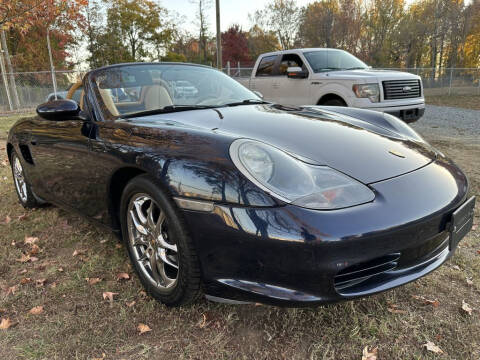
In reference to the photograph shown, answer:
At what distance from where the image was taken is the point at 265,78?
26.2 ft

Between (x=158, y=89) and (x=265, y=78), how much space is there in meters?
5.66

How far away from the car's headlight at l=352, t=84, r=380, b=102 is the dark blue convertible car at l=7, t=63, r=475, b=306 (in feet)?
12.8

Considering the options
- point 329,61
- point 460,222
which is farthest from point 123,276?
point 329,61

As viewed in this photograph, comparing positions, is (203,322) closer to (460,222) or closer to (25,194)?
(460,222)

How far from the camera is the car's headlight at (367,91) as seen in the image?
6.21 metres

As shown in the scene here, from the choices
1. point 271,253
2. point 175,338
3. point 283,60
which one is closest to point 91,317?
point 175,338

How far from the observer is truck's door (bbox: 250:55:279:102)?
7.90 m

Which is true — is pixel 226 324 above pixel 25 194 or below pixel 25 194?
below

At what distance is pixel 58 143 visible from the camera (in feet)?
8.93

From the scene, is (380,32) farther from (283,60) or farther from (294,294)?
(294,294)

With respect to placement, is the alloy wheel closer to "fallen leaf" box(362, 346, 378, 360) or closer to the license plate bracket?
"fallen leaf" box(362, 346, 378, 360)

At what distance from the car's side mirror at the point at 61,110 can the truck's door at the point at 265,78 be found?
5788 millimetres

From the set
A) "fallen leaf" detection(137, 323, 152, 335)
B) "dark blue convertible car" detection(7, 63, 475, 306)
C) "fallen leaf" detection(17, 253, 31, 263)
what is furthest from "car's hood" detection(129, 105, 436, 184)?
"fallen leaf" detection(17, 253, 31, 263)

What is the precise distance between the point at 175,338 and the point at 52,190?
1.86 meters
